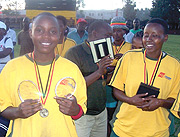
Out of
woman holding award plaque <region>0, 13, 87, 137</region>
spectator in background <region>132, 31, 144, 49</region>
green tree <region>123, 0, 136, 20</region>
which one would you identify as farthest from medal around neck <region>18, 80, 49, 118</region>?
green tree <region>123, 0, 136, 20</region>

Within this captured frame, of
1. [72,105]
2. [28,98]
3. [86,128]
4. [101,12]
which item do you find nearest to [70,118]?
[72,105]

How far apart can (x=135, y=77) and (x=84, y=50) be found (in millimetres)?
938

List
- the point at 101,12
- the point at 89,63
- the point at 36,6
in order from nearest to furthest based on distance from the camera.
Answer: the point at 89,63 → the point at 36,6 → the point at 101,12

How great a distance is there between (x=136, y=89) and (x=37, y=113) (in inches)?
42.0

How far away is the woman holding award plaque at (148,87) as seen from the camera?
2.24 meters

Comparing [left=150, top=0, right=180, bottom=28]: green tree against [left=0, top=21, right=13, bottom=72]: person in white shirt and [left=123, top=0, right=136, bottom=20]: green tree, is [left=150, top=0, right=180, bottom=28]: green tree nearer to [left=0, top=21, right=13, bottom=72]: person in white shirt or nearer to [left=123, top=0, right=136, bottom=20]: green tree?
[left=123, top=0, right=136, bottom=20]: green tree

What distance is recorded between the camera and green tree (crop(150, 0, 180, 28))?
1839 inches

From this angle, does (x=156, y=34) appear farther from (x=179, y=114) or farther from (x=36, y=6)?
(x=36, y=6)

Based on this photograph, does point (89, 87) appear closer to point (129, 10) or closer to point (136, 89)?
point (136, 89)

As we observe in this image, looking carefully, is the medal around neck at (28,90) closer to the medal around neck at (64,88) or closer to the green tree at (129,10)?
the medal around neck at (64,88)

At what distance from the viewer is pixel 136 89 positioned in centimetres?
236

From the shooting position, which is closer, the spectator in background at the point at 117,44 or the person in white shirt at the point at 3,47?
the spectator in background at the point at 117,44

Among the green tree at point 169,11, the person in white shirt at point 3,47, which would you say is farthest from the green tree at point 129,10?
the person in white shirt at point 3,47

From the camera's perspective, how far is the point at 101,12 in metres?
84.8
